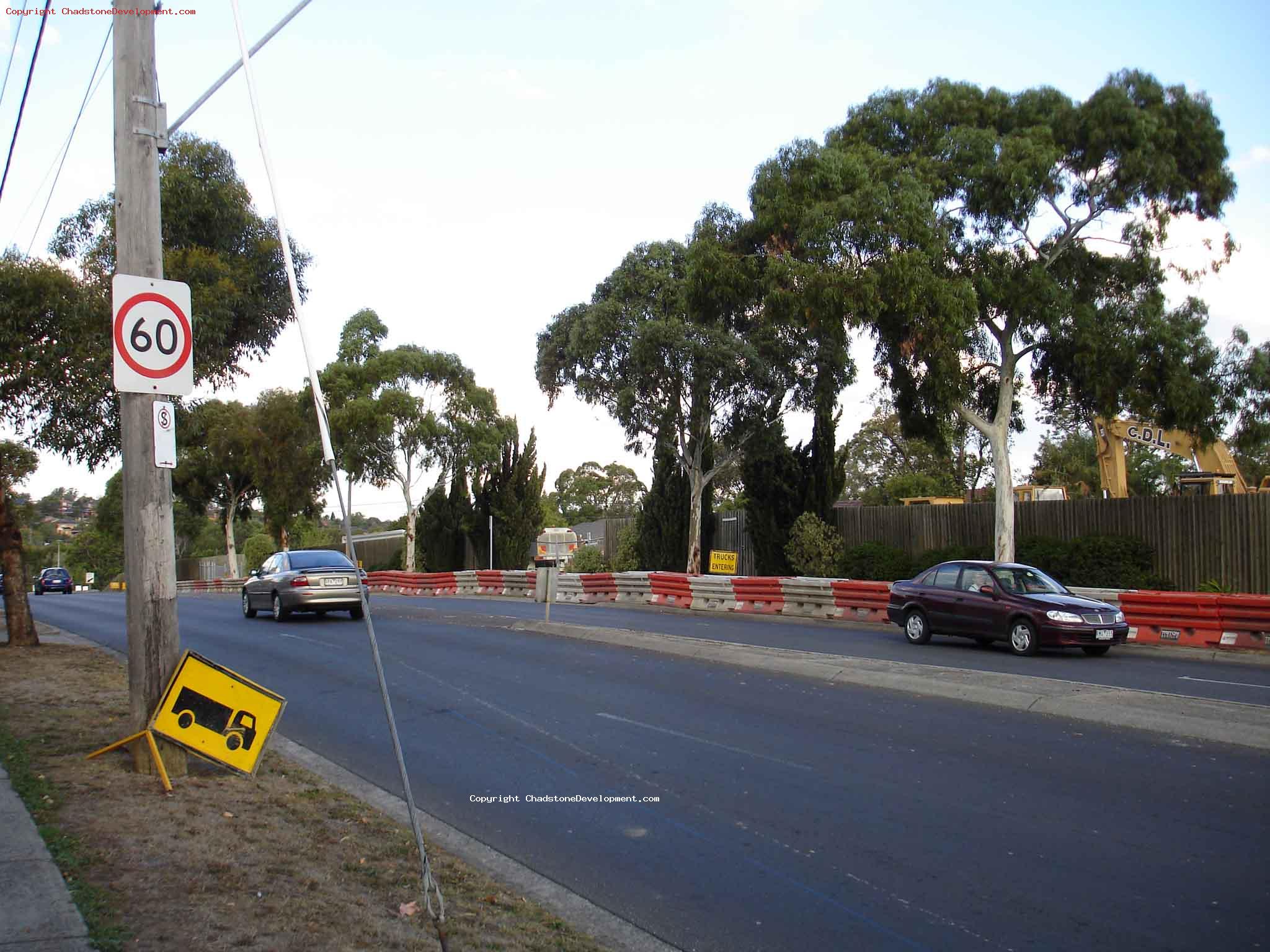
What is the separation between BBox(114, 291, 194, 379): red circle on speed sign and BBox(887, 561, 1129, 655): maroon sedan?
1211 centimetres

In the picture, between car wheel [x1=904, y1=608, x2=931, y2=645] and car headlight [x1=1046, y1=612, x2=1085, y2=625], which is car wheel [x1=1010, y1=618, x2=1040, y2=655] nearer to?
car headlight [x1=1046, y1=612, x2=1085, y2=625]

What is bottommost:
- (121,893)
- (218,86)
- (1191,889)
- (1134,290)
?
(1191,889)

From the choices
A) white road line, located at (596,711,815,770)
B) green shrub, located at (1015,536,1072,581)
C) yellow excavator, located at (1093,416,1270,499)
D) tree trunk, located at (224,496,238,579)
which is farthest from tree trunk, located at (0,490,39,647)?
tree trunk, located at (224,496,238,579)

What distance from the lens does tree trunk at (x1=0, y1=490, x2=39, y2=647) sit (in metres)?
15.6

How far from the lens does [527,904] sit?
5.43 m

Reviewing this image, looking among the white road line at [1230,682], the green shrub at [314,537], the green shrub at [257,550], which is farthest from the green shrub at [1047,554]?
the green shrub at [257,550]

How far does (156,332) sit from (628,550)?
31.5 meters

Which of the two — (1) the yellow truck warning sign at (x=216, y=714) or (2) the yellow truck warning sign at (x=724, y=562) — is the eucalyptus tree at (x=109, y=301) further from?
(2) the yellow truck warning sign at (x=724, y=562)

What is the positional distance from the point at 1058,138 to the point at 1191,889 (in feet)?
71.5

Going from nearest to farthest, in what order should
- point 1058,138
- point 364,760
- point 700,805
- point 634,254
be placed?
1. point 700,805
2. point 364,760
3. point 1058,138
4. point 634,254

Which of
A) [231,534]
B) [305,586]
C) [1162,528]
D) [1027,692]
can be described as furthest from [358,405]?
[1027,692]

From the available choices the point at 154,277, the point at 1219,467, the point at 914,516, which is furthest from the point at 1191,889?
the point at 1219,467

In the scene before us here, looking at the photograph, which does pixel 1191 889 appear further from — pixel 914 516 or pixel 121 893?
pixel 914 516

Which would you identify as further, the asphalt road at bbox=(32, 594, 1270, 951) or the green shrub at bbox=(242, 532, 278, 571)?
the green shrub at bbox=(242, 532, 278, 571)
